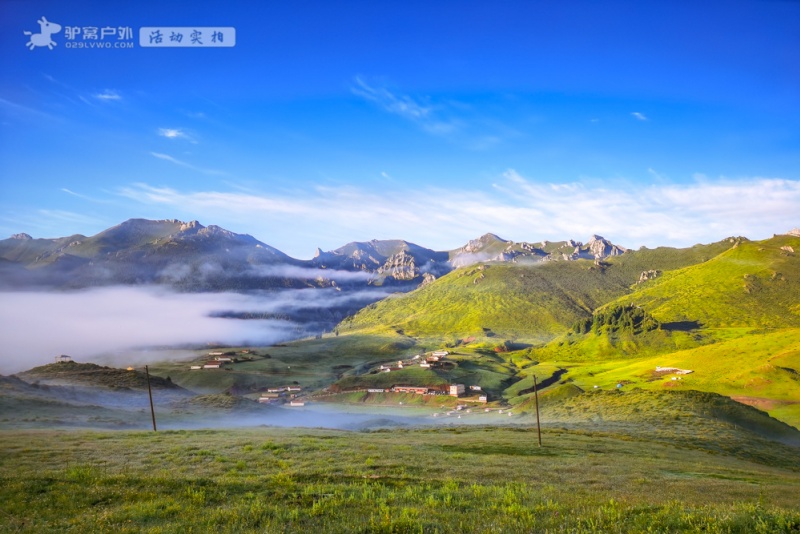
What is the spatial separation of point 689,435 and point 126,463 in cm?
8473

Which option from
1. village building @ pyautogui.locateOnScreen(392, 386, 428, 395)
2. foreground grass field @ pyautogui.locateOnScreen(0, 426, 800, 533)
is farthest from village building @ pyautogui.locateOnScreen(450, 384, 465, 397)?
foreground grass field @ pyautogui.locateOnScreen(0, 426, 800, 533)

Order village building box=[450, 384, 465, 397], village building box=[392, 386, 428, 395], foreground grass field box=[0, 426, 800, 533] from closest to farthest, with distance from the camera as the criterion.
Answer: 1. foreground grass field box=[0, 426, 800, 533]
2. village building box=[450, 384, 465, 397]
3. village building box=[392, 386, 428, 395]

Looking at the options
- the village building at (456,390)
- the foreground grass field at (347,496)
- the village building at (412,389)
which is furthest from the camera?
the village building at (412,389)

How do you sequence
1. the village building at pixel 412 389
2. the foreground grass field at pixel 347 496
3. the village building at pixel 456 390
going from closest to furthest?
the foreground grass field at pixel 347 496 < the village building at pixel 456 390 < the village building at pixel 412 389

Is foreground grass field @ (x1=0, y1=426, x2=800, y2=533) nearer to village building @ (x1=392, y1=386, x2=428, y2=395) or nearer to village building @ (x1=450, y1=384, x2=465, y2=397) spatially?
village building @ (x1=450, y1=384, x2=465, y2=397)

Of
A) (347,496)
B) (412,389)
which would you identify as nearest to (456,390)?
(412,389)

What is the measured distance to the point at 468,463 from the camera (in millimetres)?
35938

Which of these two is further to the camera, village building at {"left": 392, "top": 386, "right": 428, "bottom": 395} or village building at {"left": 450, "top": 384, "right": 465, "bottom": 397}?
village building at {"left": 392, "top": 386, "right": 428, "bottom": 395}

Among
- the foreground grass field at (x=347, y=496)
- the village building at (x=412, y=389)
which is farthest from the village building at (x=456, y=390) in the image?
the foreground grass field at (x=347, y=496)

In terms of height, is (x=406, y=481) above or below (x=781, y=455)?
above

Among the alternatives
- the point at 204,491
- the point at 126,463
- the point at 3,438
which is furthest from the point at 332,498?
the point at 3,438

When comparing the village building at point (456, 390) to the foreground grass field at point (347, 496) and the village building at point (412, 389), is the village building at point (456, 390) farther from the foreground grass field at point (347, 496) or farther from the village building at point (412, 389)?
the foreground grass field at point (347, 496)

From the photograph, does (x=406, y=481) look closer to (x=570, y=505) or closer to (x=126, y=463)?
(x=570, y=505)

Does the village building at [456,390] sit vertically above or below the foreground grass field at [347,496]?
below
